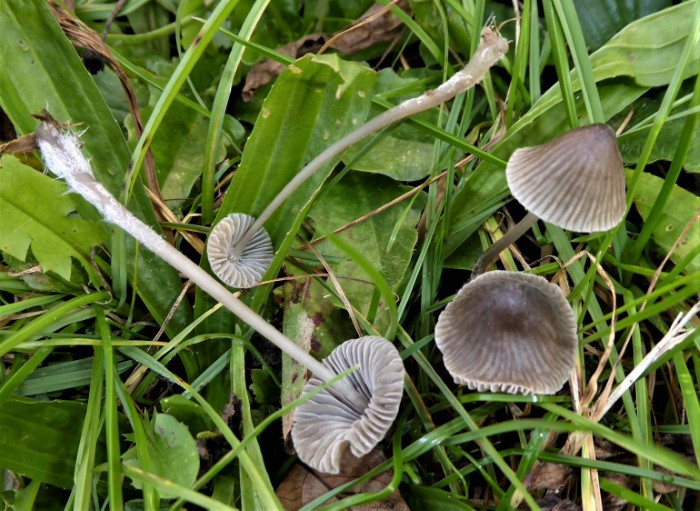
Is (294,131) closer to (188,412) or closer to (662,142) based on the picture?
(188,412)

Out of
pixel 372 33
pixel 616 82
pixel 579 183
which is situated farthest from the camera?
pixel 372 33

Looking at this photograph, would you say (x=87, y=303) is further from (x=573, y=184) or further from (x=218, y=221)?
(x=573, y=184)

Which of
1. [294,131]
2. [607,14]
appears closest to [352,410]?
[294,131]

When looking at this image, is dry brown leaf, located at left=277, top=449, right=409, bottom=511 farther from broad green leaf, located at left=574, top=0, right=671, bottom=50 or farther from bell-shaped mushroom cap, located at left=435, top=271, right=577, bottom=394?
broad green leaf, located at left=574, top=0, right=671, bottom=50

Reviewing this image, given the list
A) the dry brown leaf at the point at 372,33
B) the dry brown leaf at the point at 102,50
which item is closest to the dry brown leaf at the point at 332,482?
the dry brown leaf at the point at 102,50

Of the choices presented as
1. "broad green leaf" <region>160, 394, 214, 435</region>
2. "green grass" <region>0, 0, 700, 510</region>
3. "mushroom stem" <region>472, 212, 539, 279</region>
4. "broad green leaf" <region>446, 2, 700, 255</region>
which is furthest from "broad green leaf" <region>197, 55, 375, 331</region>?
"mushroom stem" <region>472, 212, 539, 279</region>

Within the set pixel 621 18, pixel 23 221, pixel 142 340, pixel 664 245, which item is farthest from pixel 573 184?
pixel 23 221
